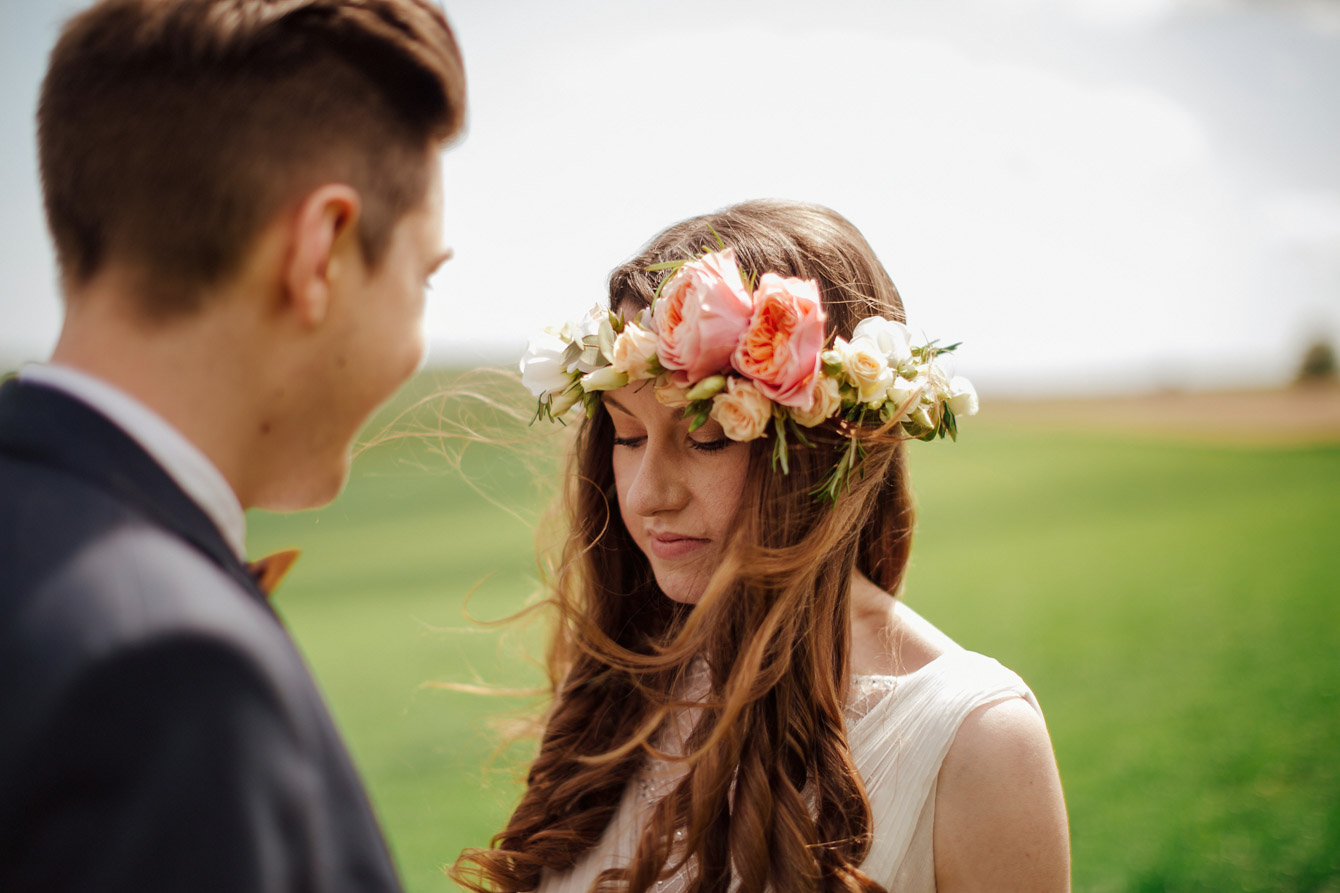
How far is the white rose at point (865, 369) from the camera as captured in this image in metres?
2.34

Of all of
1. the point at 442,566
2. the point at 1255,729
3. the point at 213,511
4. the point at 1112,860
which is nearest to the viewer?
the point at 213,511

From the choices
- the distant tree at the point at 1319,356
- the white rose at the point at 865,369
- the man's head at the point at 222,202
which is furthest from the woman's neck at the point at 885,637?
the distant tree at the point at 1319,356

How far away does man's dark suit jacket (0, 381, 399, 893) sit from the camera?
945 millimetres

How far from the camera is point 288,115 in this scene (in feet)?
4.23

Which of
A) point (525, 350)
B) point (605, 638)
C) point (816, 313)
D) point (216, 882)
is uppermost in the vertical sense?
point (816, 313)

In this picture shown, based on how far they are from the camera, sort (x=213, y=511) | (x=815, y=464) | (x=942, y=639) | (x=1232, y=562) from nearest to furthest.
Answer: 1. (x=213, y=511)
2. (x=815, y=464)
3. (x=942, y=639)
4. (x=1232, y=562)

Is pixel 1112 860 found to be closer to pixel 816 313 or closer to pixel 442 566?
pixel 816 313

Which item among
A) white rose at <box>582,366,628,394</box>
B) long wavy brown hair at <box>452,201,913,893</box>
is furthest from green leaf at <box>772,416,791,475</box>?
white rose at <box>582,366,628,394</box>

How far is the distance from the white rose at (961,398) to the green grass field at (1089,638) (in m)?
1.52

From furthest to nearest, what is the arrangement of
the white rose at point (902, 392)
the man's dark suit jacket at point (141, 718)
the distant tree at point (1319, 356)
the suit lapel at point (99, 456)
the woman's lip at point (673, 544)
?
the distant tree at point (1319, 356), the woman's lip at point (673, 544), the white rose at point (902, 392), the suit lapel at point (99, 456), the man's dark suit jacket at point (141, 718)

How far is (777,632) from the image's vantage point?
2.57 m

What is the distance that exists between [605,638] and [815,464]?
969 millimetres

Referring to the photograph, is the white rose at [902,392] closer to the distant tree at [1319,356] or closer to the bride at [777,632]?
the bride at [777,632]

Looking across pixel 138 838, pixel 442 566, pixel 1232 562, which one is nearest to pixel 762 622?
pixel 138 838
